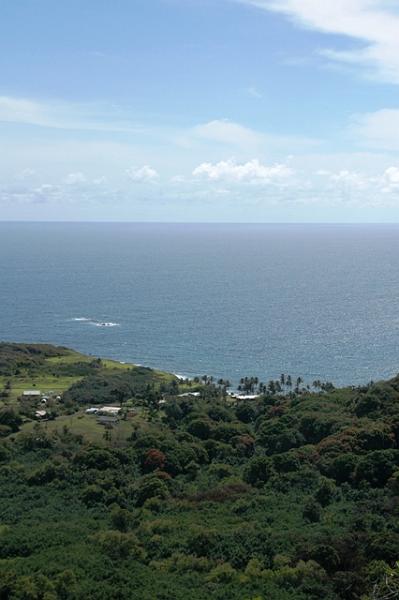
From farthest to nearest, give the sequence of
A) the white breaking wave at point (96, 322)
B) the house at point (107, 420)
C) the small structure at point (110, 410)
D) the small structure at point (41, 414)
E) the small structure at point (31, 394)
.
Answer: the white breaking wave at point (96, 322) → the small structure at point (31, 394) → the small structure at point (110, 410) → the small structure at point (41, 414) → the house at point (107, 420)

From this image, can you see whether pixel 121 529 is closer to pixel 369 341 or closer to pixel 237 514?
pixel 237 514

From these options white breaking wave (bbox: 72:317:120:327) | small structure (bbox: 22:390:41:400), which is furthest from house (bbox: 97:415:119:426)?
white breaking wave (bbox: 72:317:120:327)

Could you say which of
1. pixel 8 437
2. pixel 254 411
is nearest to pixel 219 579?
pixel 8 437

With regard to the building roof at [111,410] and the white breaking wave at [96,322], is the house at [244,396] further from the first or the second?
the white breaking wave at [96,322]

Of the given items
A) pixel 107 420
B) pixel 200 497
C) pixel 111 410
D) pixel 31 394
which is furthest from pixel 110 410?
pixel 200 497

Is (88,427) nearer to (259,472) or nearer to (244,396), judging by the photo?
(259,472)

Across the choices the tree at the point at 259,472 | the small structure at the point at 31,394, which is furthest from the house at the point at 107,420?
the tree at the point at 259,472
